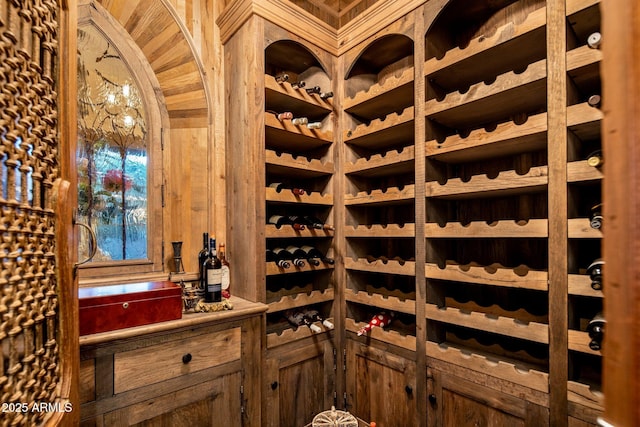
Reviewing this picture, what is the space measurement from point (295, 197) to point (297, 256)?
379 millimetres

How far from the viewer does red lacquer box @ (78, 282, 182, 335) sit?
1.11m

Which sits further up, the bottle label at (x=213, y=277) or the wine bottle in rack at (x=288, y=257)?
the wine bottle in rack at (x=288, y=257)

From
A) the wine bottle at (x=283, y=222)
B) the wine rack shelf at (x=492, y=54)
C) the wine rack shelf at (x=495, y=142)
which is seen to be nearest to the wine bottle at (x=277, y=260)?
the wine bottle at (x=283, y=222)

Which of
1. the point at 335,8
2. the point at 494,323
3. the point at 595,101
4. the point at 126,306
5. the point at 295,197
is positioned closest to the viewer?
the point at 595,101

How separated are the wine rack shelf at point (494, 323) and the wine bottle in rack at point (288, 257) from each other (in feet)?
2.43

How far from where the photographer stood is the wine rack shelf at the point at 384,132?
166 centimetres

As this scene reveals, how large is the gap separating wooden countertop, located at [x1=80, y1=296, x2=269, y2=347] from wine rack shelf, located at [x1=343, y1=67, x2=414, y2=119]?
1.35 metres

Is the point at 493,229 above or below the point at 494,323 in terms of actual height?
above

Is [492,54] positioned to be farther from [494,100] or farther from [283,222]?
[283,222]

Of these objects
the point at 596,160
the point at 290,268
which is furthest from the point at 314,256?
the point at 596,160

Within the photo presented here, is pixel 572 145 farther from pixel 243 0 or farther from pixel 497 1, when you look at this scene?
pixel 243 0

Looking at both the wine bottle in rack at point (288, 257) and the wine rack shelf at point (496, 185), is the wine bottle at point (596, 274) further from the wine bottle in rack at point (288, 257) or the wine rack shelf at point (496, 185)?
the wine bottle in rack at point (288, 257)

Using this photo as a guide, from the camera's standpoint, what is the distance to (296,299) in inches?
70.2

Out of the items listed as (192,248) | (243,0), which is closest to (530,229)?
(192,248)
